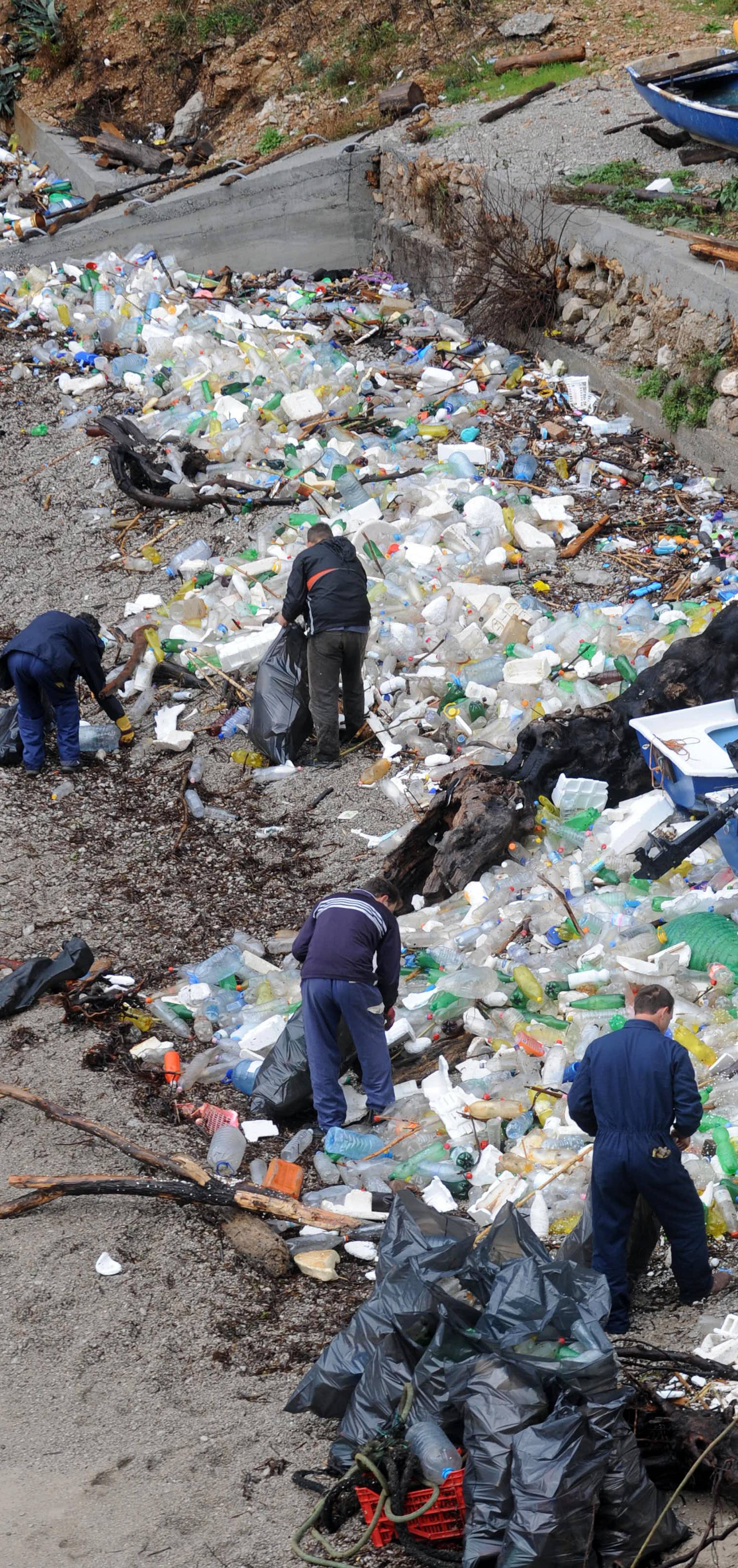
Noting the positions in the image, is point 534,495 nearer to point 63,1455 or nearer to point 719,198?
point 719,198

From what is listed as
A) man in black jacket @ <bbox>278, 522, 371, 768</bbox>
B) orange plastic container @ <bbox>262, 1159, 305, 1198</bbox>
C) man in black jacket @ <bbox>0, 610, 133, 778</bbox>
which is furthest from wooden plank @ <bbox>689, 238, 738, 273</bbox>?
orange plastic container @ <bbox>262, 1159, 305, 1198</bbox>

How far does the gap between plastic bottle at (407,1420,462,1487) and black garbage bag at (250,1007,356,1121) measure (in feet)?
6.85

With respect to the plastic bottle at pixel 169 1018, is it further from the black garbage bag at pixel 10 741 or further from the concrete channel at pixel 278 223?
the concrete channel at pixel 278 223

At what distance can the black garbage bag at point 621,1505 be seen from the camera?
308 centimetres

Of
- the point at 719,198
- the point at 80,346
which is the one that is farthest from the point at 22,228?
the point at 719,198

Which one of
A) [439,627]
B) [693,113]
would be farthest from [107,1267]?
[693,113]

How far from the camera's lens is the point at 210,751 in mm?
8422

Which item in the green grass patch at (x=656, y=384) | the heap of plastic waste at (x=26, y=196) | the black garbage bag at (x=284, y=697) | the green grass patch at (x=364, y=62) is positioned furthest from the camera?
the green grass patch at (x=364, y=62)

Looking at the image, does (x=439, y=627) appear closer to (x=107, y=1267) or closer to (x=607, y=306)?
(x=607, y=306)

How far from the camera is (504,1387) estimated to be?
3.14m

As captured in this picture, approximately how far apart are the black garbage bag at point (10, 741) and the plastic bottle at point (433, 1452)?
5995 mm

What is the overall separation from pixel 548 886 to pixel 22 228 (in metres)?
13.4

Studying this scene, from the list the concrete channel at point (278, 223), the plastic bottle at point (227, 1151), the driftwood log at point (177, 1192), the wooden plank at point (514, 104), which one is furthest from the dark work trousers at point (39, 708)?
the wooden plank at point (514, 104)

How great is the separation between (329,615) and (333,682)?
0.44 m
